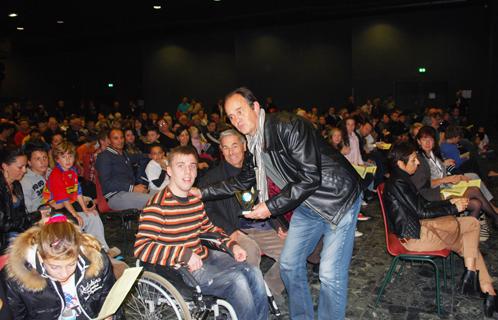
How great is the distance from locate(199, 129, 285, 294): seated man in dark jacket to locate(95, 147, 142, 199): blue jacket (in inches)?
63.8

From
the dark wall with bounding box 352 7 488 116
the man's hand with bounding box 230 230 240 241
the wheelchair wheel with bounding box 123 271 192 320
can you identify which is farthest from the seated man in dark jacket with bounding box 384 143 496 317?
the dark wall with bounding box 352 7 488 116

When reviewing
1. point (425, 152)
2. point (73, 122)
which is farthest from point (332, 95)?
point (425, 152)

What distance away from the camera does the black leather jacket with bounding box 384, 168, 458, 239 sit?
3.54m

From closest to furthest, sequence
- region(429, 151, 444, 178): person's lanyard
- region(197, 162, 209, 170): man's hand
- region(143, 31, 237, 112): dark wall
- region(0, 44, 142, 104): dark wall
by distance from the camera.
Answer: region(429, 151, 444, 178): person's lanyard → region(197, 162, 209, 170): man's hand → region(143, 31, 237, 112): dark wall → region(0, 44, 142, 104): dark wall

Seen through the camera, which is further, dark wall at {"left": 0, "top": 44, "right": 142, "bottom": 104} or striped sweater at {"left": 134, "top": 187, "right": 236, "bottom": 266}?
dark wall at {"left": 0, "top": 44, "right": 142, "bottom": 104}

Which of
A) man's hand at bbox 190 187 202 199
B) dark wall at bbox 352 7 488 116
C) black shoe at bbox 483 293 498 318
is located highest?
dark wall at bbox 352 7 488 116

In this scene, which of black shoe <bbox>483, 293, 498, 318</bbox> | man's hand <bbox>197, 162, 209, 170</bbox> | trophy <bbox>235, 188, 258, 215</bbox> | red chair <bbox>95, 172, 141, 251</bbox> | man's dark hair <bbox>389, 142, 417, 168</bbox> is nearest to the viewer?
trophy <bbox>235, 188, 258, 215</bbox>

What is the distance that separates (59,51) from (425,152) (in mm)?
21539

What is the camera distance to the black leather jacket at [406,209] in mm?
3543

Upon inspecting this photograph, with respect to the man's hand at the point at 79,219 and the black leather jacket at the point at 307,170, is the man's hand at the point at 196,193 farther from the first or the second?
the man's hand at the point at 79,219

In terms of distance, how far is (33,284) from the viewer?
82.3 inches

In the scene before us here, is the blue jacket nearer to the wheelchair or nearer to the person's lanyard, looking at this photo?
the wheelchair

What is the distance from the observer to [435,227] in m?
3.59

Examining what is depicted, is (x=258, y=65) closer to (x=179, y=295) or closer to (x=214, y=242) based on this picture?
(x=214, y=242)
